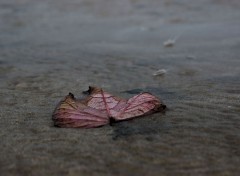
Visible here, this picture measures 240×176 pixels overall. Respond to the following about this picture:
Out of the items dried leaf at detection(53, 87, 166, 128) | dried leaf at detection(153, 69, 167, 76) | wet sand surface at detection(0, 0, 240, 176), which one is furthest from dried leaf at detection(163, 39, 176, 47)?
dried leaf at detection(53, 87, 166, 128)

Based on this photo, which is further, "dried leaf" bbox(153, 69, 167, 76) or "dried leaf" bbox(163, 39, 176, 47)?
"dried leaf" bbox(163, 39, 176, 47)

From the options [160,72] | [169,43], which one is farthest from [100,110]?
[169,43]

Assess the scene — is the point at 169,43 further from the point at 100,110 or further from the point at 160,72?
the point at 100,110

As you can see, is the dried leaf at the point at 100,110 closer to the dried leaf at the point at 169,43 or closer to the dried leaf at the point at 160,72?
the dried leaf at the point at 160,72

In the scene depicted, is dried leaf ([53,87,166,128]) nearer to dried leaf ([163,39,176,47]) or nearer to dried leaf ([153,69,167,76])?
dried leaf ([153,69,167,76])

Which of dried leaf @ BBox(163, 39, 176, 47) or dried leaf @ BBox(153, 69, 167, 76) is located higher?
dried leaf @ BBox(163, 39, 176, 47)
